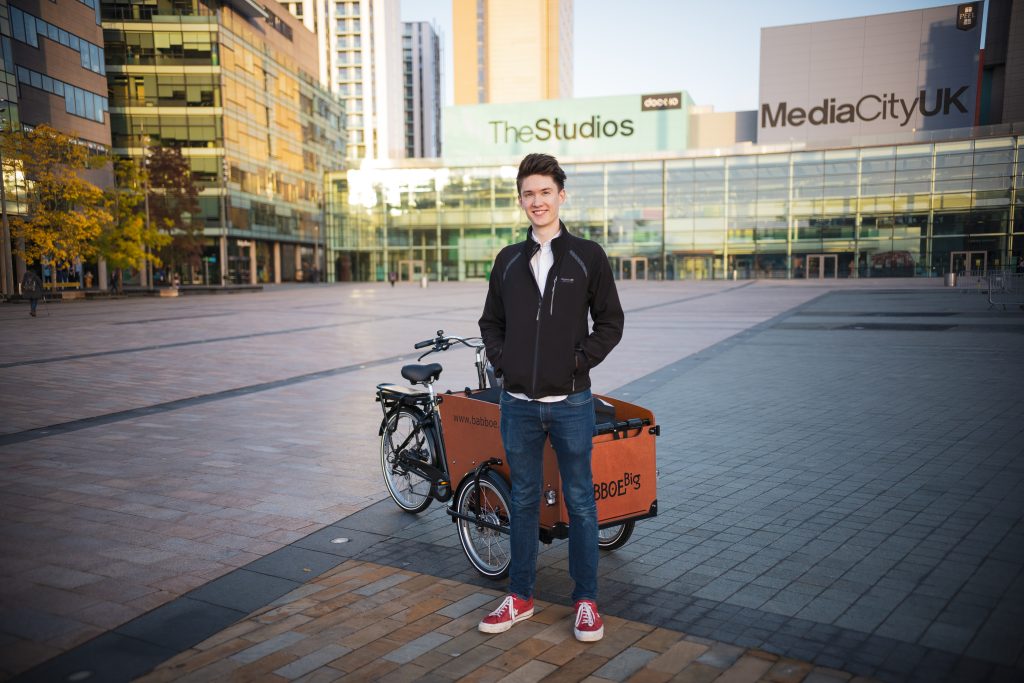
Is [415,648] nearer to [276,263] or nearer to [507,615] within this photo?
[507,615]

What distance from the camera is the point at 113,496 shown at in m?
5.38

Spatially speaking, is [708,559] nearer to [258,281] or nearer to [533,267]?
[533,267]

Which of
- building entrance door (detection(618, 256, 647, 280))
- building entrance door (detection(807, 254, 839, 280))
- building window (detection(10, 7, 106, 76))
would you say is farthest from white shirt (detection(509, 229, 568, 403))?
building entrance door (detection(618, 256, 647, 280))

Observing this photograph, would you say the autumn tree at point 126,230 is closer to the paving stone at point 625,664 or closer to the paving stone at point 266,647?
the paving stone at point 266,647

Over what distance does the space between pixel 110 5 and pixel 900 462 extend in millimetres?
66725

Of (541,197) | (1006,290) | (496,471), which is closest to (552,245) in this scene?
(541,197)

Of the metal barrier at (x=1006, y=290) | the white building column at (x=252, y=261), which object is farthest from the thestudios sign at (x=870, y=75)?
the white building column at (x=252, y=261)

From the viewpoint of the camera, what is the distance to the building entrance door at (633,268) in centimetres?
6156

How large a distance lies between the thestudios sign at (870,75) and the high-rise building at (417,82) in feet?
325

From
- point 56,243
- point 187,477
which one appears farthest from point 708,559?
point 56,243

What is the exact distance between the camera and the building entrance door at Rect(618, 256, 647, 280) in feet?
202

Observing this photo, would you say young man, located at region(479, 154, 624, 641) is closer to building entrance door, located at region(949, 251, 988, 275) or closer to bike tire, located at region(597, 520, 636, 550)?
bike tire, located at region(597, 520, 636, 550)

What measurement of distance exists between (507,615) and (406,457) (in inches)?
71.0

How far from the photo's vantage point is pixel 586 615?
10.7ft
